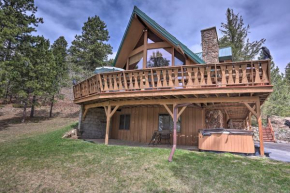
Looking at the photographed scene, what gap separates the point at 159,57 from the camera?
34.8 feet

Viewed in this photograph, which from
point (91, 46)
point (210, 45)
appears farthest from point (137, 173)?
point (91, 46)

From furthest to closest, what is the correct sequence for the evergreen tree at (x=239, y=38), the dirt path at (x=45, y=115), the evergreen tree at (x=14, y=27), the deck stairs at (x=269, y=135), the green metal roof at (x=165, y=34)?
1. the evergreen tree at (x=239, y=38)
2. the dirt path at (x=45, y=115)
3. the deck stairs at (x=269, y=135)
4. the evergreen tree at (x=14, y=27)
5. the green metal roof at (x=165, y=34)

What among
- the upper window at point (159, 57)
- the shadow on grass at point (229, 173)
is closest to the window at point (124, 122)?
the upper window at point (159, 57)

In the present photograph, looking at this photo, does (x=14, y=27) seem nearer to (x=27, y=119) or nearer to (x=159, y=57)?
(x=27, y=119)

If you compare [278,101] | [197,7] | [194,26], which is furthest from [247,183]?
[278,101]

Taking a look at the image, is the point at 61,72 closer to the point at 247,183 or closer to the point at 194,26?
the point at 194,26

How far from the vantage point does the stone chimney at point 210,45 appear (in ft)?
37.2

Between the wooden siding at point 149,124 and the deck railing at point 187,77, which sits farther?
the wooden siding at point 149,124

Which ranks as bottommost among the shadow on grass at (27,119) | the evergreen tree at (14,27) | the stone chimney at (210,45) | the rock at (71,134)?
the rock at (71,134)

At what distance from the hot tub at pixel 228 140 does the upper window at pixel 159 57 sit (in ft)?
15.6

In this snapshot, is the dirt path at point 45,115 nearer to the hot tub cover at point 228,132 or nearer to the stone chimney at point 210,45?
the stone chimney at point 210,45

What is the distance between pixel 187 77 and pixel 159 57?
11.3 feet

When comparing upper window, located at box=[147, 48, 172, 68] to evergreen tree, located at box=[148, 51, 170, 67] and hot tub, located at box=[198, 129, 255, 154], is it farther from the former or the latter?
hot tub, located at box=[198, 129, 255, 154]

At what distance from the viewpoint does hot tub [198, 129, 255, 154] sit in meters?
6.72
